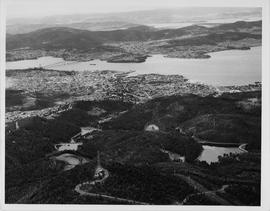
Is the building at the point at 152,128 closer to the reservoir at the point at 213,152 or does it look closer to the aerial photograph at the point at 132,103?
the aerial photograph at the point at 132,103

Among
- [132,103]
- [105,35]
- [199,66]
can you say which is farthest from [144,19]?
[132,103]

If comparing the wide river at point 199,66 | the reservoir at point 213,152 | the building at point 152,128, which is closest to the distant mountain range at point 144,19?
the wide river at point 199,66

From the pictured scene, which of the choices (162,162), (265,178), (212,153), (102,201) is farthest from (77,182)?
(265,178)

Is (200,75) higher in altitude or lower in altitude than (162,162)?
higher

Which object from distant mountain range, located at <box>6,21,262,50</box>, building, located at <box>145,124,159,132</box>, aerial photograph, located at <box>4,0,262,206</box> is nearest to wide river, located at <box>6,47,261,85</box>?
aerial photograph, located at <box>4,0,262,206</box>

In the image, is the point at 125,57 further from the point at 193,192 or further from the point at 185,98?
the point at 193,192

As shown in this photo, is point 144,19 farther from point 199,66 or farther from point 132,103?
point 132,103
